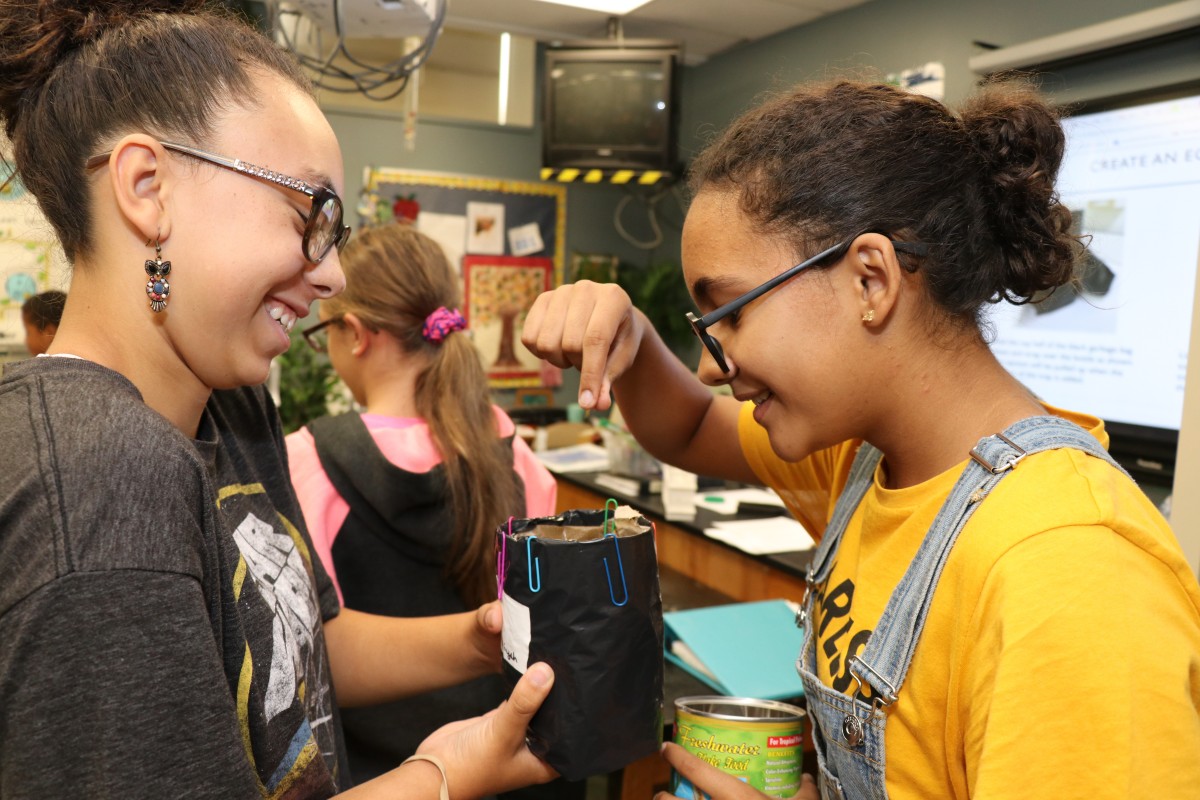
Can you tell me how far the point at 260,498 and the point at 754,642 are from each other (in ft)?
3.28

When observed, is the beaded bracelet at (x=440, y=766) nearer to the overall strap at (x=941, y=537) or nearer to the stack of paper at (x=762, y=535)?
the overall strap at (x=941, y=537)

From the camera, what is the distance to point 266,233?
0.84 metres

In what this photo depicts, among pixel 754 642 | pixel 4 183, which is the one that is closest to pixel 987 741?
pixel 754 642

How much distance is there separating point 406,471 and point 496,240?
3.86 m

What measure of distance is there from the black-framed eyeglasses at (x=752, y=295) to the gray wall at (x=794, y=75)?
1.64 m

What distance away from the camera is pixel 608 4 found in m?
4.27

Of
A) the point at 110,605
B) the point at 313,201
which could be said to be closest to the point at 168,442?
the point at 110,605

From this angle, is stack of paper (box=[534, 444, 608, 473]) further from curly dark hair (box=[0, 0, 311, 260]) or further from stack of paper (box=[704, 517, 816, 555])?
curly dark hair (box=[0, 0, 311, 260])

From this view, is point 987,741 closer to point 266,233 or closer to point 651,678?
point 651,678

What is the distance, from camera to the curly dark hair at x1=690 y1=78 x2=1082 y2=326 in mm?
954

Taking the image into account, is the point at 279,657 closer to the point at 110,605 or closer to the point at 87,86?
the point at 110,605

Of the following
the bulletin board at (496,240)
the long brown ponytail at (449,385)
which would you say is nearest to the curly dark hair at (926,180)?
the long brown ponytail at (449,385)

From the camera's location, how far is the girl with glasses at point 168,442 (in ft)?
2.09

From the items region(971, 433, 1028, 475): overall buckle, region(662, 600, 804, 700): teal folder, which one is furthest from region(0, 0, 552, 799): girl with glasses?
region(662, 600, 804, 700): teal folder
